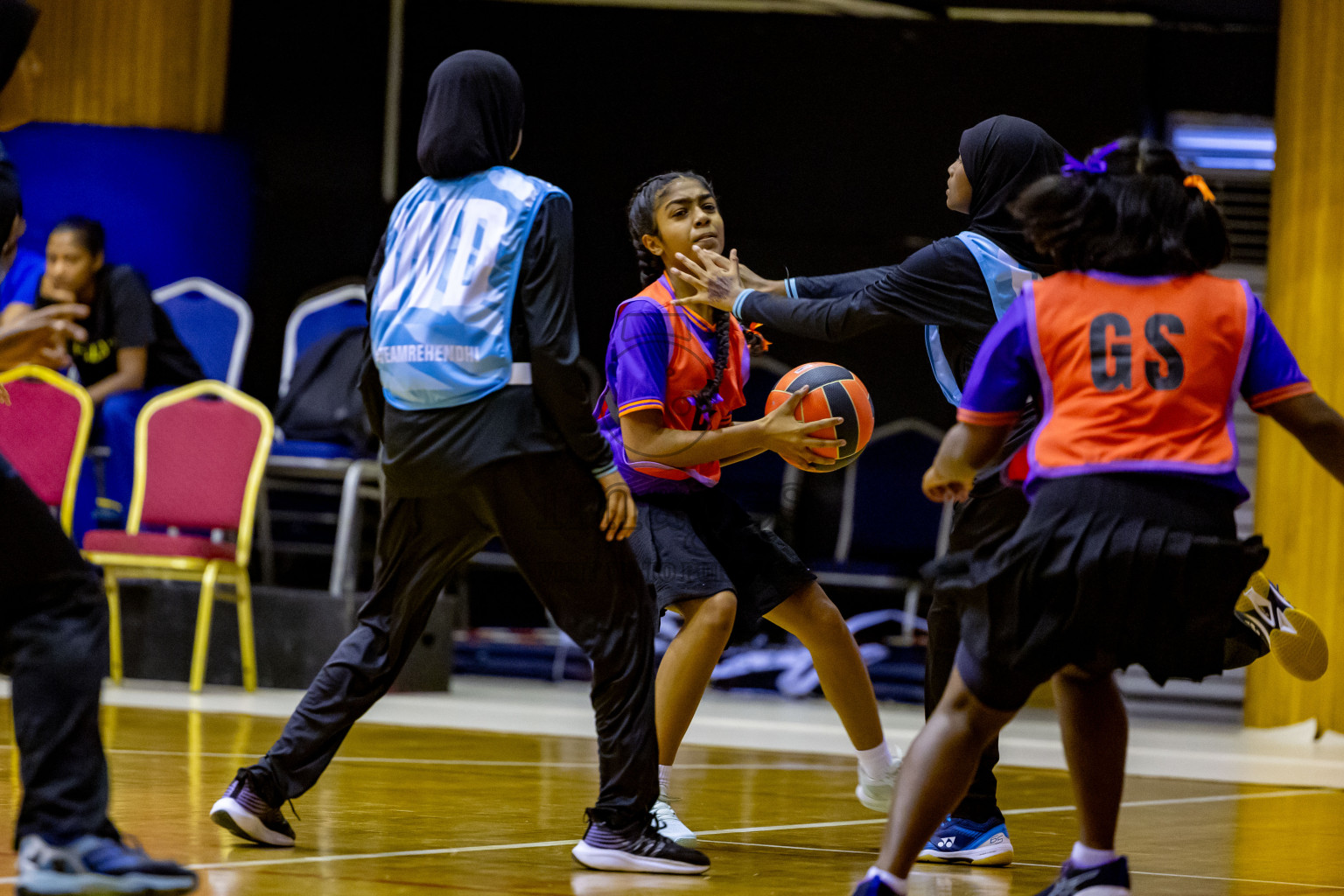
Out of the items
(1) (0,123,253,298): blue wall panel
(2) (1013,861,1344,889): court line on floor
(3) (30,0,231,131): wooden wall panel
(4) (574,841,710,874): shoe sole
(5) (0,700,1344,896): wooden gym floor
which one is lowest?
(5) (0,700,1344,896): wooden gym floor

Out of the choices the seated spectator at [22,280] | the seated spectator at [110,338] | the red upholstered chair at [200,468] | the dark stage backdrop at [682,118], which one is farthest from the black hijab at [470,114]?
the dark stage backdrop at [682,118]

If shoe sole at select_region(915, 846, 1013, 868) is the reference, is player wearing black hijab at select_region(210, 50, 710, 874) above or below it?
above

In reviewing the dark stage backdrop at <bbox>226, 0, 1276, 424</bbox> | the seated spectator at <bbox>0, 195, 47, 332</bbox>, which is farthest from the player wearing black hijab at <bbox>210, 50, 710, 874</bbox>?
the dark stage backdrop at <bbox>226, 0, 1276, 424</bbox>

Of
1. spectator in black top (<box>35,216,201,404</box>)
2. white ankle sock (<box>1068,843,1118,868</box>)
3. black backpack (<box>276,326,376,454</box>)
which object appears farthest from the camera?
black backpack (<box>276,326,376,454</box>)

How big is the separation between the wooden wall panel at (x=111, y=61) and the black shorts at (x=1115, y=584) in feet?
29.2

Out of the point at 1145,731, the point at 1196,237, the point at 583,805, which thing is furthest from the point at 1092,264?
the point at 1145,731

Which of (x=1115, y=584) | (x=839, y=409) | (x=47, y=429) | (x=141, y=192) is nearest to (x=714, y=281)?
(x=839, y=409)

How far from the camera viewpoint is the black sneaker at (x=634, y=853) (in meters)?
3.30

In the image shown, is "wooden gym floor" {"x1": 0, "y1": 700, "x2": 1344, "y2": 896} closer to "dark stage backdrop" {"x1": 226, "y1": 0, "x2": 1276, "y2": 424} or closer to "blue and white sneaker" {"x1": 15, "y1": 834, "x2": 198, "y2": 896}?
"blue and white sneaker" {"x1": 15, "y1": 834, "x2": 198, "y2": 896}

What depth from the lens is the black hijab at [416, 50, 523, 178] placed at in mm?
3434

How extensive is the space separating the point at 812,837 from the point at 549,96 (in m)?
7.89

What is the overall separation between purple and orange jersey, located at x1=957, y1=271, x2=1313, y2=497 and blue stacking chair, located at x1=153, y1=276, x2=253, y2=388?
7499 millimetres

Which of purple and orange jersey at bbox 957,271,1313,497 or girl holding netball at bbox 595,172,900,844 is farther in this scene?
girl holding netball at bbox 595,172,900,844

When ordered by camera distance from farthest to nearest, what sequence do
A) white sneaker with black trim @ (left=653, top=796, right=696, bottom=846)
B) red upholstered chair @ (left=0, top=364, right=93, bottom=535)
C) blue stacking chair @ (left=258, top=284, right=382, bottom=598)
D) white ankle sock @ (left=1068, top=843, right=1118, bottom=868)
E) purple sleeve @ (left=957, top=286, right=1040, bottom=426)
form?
blue stacking chair @ (left=258, top=284, right=382, bottom=598), red upholstered chair @ (left=0, top=364, right=93, bottom=535), white sneaker with black trim @ (left=653, top=796, right=696, bottom=846), white ankle sock @ (left=1068, top=843, right=1118, bottom=868), purple sleeve @ (left=957, top=286, right=1040, bottom=426)
